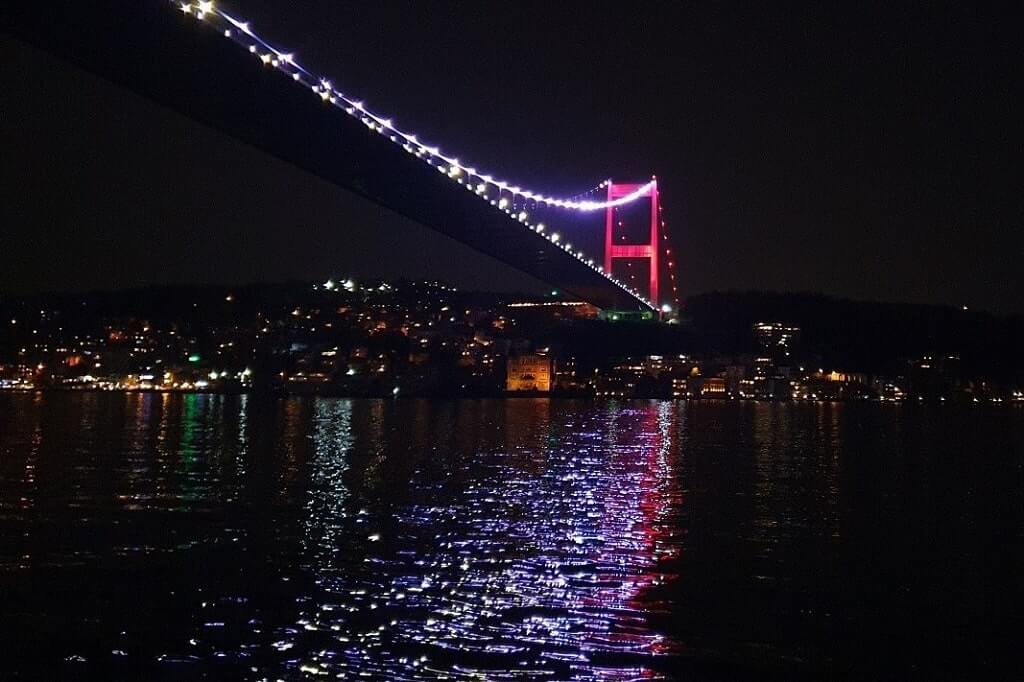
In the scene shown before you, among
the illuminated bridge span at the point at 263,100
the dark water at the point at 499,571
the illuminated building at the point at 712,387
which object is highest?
the illuminated bridge span at the point at 263,100

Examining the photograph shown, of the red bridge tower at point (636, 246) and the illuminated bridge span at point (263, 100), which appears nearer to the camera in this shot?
the illuminated bridge span at point (263, 100)

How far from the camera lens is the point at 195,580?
216 inches

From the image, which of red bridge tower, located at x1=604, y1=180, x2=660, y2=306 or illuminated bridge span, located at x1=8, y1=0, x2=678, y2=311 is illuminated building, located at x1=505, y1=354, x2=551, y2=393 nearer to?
red bridge tower, located at x1=604, y1=180, x2=660, y2=306

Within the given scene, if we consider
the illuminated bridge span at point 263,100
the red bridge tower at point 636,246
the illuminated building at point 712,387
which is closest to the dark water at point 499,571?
the illuminated bridge span at point 263,100

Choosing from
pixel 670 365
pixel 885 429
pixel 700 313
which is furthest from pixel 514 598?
pixel 700 313

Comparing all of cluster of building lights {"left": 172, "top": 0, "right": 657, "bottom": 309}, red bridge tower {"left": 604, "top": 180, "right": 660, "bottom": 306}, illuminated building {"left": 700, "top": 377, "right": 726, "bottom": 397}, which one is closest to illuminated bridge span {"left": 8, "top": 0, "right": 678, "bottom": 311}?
cluster of building lights {"left": 172, "top": 0, "right": 657, "bottom": 309}

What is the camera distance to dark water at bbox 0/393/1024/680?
4203 mm

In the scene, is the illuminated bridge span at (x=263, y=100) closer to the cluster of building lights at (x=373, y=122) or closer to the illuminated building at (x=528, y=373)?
the cluster of building lights at (x=373, y=122)

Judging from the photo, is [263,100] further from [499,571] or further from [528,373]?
[528,373]

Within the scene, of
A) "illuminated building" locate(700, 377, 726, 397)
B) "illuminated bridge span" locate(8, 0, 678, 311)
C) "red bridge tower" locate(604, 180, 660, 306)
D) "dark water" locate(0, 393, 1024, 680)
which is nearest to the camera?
"dark water" locate(0, 393, 1024, 680)

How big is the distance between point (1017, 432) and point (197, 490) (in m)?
21.8

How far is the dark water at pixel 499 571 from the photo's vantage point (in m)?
4.20

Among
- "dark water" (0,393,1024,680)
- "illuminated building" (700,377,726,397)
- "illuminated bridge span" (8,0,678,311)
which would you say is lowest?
"dark water" (0,393,1024,680)

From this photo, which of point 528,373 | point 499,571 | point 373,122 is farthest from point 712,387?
point 499,571
